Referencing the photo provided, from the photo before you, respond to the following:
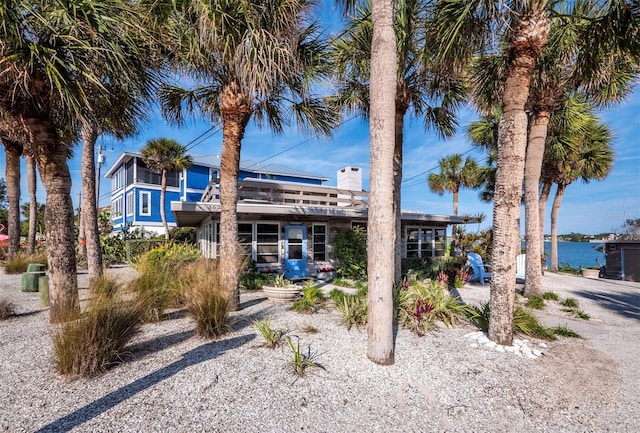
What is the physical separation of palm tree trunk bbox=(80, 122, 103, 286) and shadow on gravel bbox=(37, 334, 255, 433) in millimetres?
5719

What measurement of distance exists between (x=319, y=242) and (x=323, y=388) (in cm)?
958

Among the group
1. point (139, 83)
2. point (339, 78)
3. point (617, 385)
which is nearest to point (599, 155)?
point (339, 78)

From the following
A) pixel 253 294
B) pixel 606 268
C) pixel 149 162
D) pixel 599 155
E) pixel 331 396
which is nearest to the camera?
pixel 331 396

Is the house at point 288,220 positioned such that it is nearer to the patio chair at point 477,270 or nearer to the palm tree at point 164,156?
the patio chair at point 477,270

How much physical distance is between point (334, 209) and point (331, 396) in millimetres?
9035

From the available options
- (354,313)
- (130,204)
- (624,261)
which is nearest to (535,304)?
(354,313)

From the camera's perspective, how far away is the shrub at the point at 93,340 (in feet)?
11.6

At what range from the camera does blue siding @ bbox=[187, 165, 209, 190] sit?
23.8m

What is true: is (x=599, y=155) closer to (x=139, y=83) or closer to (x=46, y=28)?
(x=139, y=83)

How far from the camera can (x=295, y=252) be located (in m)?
12.5

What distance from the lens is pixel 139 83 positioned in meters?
5.47

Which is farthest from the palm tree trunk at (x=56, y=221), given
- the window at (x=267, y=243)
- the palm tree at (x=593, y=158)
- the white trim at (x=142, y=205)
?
the white trim at (x=142, y=205)

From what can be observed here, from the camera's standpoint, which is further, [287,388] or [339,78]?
[339,78]

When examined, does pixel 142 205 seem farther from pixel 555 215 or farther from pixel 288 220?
pixel 555 215
